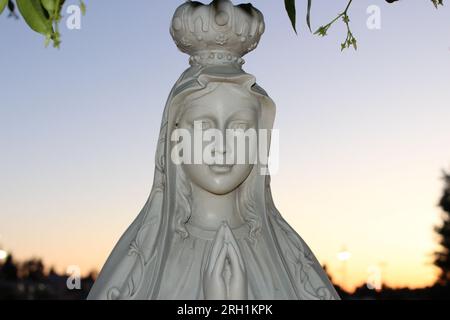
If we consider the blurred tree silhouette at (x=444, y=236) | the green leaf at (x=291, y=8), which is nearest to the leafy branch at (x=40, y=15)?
the green leaf at (x=291, y=8)

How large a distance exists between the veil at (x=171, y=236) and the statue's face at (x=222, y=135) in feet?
0.25

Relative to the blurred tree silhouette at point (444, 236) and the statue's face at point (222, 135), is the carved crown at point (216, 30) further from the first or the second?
the blurred tree silhouette at point (444, 236)

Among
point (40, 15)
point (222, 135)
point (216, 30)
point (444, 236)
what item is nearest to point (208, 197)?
point (222, 135)

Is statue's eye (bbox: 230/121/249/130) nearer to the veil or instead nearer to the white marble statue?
the white marble statue

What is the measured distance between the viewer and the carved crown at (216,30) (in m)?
3.72

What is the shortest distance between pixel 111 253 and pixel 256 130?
1069 millimetres

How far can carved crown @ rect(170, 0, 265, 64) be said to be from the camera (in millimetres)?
3721

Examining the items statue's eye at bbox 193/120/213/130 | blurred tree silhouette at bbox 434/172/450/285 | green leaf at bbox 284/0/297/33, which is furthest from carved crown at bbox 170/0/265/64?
blurred tree silhouette at bbox 434/172/450/285

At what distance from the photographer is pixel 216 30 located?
3.72 metres

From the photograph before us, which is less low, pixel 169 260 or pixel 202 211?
pixel 202 211

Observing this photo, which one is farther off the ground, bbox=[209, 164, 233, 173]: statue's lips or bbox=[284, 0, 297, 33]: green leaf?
bbox=[284, 0, 297, 33]: green leaf
